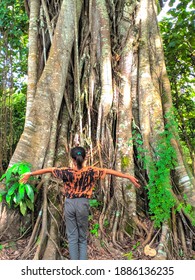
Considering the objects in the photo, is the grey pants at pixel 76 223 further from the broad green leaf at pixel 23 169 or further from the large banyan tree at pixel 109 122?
the broad green leaf at pixel 23 169

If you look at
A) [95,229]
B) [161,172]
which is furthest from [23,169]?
[161,172]

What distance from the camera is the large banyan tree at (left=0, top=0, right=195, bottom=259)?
148 inches

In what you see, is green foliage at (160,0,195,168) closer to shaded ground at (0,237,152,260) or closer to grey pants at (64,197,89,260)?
shaded ground at (0,237,152,260)

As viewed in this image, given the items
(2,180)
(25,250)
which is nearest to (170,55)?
(2,180)

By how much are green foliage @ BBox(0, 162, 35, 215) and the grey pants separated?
→ 2.81 ft

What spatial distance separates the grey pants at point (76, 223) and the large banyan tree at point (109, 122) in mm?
619

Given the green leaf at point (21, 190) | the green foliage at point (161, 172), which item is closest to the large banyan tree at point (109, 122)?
the green foliage at point (161, 172)

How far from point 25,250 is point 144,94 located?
2.74 m

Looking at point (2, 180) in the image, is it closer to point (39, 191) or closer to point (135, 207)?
point (39, 191)

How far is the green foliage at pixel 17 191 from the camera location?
3.55 metres

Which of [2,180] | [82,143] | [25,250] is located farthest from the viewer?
[82,143]

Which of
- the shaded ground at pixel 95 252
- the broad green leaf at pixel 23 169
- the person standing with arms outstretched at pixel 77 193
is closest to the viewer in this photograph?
the person standing with arms outstretched at pixel 77 193

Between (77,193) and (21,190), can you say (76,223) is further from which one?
(21,190)
